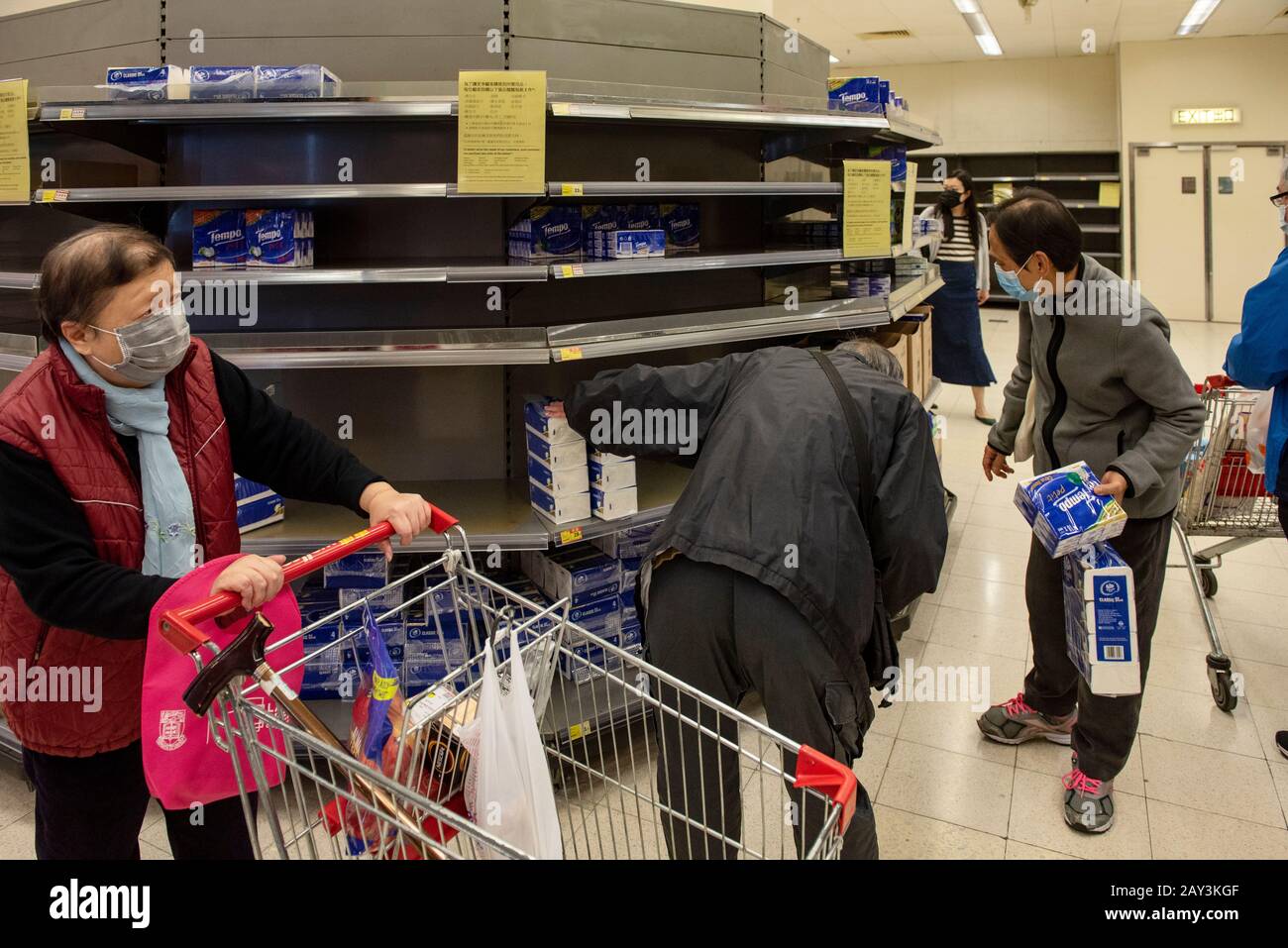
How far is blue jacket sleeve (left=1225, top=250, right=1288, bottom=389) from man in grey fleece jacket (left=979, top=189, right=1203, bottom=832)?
0.24 m

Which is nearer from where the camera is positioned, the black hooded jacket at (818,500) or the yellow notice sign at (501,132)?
the black hooded jacket at (818,500)

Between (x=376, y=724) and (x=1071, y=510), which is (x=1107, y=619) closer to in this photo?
(x=1071, y=510)

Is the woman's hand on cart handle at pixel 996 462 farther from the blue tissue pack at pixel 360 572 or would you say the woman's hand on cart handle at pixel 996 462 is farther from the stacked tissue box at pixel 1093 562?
the blue tissue pack at pixel 360 572

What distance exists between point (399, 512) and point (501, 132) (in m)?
1.34

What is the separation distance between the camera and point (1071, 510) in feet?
7.66

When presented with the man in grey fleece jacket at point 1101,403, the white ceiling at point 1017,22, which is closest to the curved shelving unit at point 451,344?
the man in grey fleece jacket at point 1101,403

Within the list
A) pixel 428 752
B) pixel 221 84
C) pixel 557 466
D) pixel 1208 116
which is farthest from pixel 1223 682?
pixel 1208 116

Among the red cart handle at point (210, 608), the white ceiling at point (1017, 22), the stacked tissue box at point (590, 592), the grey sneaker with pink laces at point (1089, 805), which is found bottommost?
the grey sneaker with pink laces at point (1089, 805)

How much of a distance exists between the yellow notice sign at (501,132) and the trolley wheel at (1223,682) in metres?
2.74

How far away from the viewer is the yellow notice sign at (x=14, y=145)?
8.79ft

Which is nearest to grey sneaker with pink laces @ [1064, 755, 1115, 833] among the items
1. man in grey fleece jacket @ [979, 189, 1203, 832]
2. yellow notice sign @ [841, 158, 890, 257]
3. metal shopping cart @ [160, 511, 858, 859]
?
man in grey fleece jacket @ [979, 189, 1203, 832]

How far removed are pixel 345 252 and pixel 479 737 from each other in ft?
7.74

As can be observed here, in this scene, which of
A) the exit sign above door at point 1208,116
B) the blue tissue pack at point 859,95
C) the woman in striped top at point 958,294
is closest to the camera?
the blue tissue pack at point 859,95
